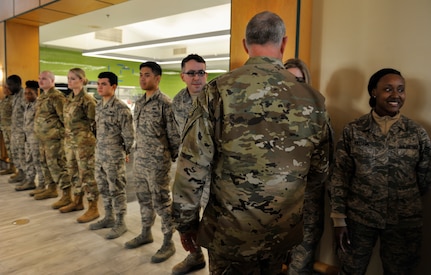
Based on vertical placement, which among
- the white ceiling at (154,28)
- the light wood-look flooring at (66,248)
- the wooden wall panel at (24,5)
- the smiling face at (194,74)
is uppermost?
the white ceiling at (154,28)

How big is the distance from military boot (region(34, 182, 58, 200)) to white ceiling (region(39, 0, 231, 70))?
3.22 metres

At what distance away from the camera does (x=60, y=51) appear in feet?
34.6

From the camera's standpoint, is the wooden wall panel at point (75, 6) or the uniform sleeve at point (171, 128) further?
the wooden wall panel at point (75, 6)

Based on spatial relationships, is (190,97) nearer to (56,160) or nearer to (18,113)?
(56,160)

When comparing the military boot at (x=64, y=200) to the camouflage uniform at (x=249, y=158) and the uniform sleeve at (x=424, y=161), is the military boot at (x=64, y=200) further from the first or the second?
the uniform sleeve at (x=424, y=161)

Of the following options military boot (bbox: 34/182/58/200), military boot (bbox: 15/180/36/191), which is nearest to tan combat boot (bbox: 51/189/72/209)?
military boot (bbox: 34/182/58/200)

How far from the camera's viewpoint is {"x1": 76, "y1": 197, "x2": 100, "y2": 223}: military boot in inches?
140

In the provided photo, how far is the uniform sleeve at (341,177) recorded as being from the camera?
1.88m

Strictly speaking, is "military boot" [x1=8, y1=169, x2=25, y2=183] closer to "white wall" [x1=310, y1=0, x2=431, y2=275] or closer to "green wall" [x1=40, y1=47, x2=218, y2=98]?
"white wall" [x1=310, y1=0, x2=431, y2=275]

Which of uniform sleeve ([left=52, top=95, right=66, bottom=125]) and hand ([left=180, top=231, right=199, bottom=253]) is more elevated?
uniform sleeve ([left=52, top=95, right=66, bottom=125])

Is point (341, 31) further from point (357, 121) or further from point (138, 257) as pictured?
point (138, 257)

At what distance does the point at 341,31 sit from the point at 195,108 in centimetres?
144

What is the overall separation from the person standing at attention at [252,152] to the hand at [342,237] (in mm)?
679

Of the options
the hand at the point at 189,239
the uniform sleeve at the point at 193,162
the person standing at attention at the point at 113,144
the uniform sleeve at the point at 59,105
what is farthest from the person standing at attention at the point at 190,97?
the uniform sleeve at the point at 59,105
